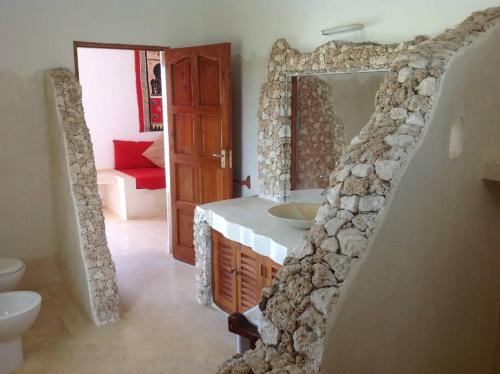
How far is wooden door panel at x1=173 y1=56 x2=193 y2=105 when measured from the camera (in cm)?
412

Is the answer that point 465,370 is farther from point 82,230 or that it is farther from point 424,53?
point 82,230

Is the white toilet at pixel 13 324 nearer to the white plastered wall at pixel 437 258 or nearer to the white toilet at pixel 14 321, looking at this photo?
the white toilet at pixel 14 321

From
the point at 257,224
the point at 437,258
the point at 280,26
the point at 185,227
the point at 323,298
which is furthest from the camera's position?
the point at 185,227

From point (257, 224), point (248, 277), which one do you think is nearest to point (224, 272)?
point (248, 277)

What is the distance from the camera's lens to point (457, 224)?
6.08ft

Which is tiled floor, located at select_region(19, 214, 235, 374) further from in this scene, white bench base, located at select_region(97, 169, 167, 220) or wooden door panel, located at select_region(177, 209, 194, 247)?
white bench base, located at select_region(97, 169, 167, 220)

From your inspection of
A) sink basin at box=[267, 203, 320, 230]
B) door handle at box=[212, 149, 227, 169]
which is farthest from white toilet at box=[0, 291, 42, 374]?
door handle at box=[212, 149, 227, 169]

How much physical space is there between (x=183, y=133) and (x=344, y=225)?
311 centimetres

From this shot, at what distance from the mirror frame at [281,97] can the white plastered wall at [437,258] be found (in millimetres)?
1094

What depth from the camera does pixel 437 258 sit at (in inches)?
68.0

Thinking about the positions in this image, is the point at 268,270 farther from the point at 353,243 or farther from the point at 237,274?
the point at 353,243

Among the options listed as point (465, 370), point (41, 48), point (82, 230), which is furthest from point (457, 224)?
point (41, 48)

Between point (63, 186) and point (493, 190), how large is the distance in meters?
2.85

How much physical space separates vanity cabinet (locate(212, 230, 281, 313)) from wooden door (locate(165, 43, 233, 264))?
2.25ft
